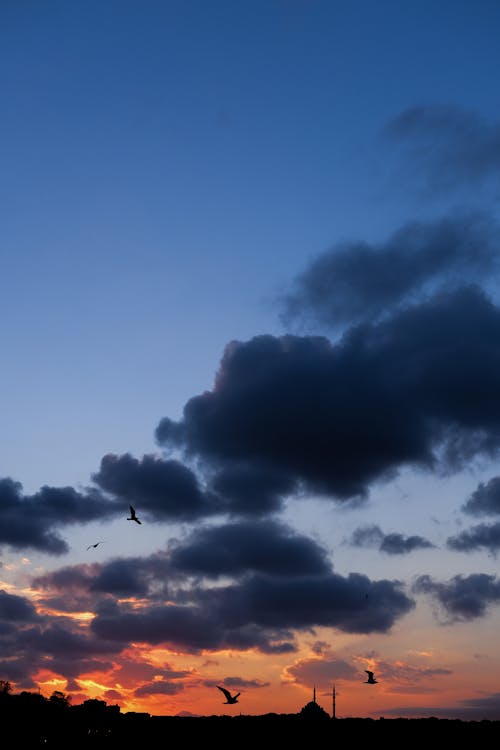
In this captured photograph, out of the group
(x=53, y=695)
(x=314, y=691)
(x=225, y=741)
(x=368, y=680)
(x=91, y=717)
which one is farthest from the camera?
(x=314, y=691)

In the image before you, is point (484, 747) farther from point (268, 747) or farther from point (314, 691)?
point (314, 691)

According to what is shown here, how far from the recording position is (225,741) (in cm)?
7512

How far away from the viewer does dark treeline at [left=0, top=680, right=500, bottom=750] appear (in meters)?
67.9

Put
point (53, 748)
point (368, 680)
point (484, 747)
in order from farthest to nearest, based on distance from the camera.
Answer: point (53, 748)
point (368, 680)
point (484, 747)

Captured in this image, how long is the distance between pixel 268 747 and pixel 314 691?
11745cm

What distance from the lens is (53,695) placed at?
168 meters

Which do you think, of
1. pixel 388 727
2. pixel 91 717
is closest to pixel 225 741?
pixel 388 727

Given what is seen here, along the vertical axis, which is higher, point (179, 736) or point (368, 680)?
point (368, 680)

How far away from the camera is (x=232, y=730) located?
251ft

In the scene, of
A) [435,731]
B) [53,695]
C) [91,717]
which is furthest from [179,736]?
[53,695]

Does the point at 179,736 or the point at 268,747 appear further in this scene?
the point at 179,736

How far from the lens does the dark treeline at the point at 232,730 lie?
6794 centimetres

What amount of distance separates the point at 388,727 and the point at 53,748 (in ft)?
138

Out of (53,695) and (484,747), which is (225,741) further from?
(53,695)
